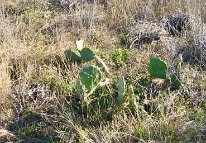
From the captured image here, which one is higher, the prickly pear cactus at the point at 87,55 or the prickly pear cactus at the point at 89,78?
the prickly pear cactus at the point at 87,55

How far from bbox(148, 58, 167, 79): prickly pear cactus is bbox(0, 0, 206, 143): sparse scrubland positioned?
1cm

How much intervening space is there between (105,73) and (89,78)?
2.24ft

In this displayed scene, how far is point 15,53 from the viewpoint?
4.44 m

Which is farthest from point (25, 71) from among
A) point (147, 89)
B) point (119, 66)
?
point (147, 89)

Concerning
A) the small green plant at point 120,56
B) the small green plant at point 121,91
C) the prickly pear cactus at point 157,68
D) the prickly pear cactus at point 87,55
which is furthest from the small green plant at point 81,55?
the small green plant at point 121,91

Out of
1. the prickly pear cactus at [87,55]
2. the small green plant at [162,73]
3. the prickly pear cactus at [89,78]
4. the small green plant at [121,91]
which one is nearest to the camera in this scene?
the small green plant at [121,91]

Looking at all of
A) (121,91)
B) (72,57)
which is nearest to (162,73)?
(121,91)

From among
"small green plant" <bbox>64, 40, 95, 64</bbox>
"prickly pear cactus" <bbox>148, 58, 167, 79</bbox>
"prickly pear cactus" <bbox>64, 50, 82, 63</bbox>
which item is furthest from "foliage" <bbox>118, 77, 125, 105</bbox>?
"prickly pear cactus" <bbox>64, 50, 82, 63</bbox>

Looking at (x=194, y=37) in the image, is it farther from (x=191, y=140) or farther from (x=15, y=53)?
(x=15, y=53)

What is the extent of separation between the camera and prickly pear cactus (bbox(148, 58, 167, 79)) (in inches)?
150

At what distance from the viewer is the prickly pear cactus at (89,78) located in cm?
363

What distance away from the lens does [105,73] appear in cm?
430

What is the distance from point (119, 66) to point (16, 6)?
96.0 inches

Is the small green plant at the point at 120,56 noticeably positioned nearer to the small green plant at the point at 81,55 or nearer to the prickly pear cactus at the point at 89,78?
the small green plant at the point at 81,55
